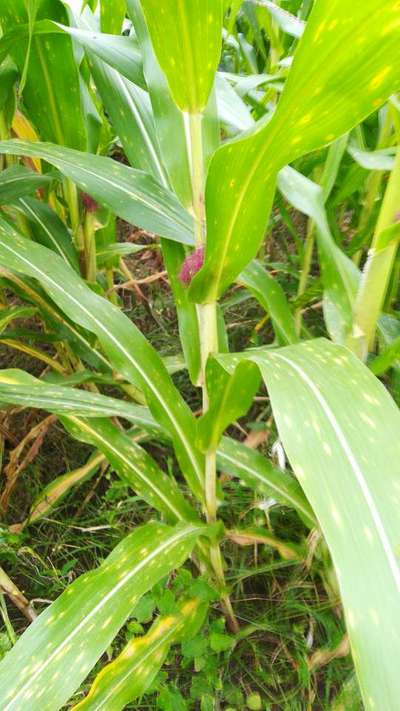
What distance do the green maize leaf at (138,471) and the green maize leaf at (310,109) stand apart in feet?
1.24

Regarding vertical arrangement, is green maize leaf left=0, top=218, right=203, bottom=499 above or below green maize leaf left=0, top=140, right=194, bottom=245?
below

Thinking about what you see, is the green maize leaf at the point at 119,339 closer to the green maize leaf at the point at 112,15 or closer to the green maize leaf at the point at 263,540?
the green maize leaf at the point at 263,540

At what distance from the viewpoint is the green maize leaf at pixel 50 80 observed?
0.76 meters

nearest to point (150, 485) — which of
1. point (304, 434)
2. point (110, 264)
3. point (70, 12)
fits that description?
point (304, 434)

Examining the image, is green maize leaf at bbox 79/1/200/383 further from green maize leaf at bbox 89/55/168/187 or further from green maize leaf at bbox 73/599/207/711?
green maize leaf at bbox 73/599/207/711

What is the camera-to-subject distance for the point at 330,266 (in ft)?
2.15

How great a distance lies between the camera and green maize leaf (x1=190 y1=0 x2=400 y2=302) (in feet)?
1.04

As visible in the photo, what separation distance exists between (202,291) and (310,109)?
22 cm

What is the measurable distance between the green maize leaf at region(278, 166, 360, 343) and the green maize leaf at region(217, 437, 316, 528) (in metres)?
0.26

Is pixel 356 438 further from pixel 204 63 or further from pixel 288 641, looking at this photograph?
pixel 288 641

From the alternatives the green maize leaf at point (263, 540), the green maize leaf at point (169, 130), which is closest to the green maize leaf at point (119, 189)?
the green maize leaf at point (169, 130)

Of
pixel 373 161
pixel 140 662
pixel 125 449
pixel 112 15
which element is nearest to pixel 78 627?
pixel 140 662

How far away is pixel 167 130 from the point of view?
0.57 m

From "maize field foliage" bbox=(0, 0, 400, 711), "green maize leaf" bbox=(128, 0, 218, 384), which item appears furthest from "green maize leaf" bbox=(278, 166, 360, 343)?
"green maize leaf" bbox=(128, 0, 218, 384)
